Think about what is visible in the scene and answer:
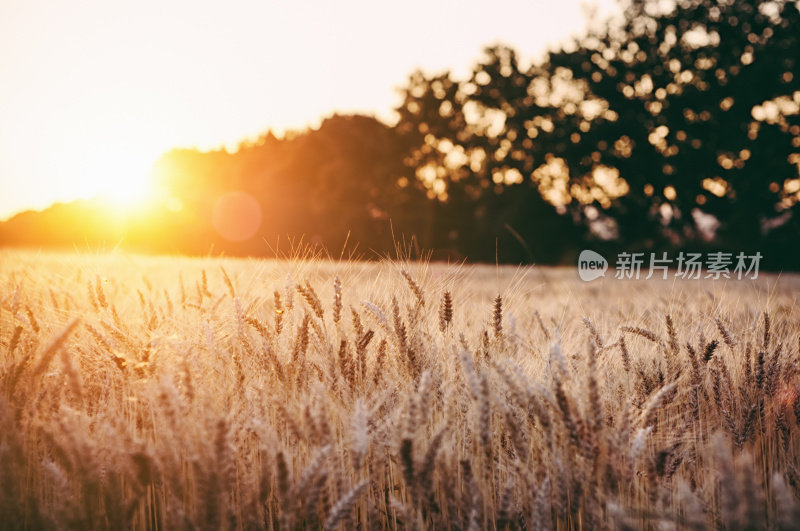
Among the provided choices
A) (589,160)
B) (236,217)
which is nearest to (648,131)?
(589,160)

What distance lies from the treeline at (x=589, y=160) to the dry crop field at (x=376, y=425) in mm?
17071

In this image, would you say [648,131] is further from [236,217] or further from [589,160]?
[236,217]

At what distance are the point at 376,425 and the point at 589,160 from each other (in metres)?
22.0

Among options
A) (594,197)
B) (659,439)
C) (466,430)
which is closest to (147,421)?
(466,430)

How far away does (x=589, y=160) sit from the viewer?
21.7m

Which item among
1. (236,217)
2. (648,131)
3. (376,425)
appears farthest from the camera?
(236,217)

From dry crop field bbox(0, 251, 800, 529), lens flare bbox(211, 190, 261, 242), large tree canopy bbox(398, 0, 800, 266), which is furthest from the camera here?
lens flare bbox(211, 190, 261, 242)

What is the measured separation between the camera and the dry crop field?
45.4 inches

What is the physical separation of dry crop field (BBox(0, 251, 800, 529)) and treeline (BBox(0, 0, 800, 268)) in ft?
56.0

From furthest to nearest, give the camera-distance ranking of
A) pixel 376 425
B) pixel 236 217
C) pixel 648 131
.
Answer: pixel 236 217 < pixel 648 131 < pixel 376 425

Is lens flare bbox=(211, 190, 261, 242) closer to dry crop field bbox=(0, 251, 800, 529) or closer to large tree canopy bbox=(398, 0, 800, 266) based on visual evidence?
large tree canopy bbox=(398, 0, 800, 266)

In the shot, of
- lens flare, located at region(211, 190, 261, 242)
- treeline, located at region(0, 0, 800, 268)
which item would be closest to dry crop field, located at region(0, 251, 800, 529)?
treeline, located at region(0, 0, 800, 268)

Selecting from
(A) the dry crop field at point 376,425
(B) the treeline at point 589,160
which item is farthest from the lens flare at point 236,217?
(A) the dry crop field at point 376,425

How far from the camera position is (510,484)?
117cm
